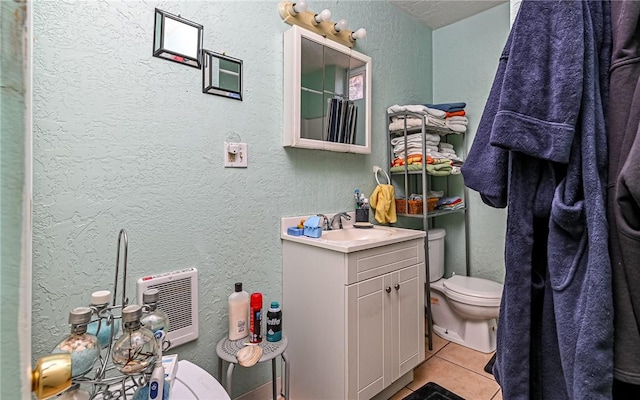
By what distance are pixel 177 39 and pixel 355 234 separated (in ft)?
4.30

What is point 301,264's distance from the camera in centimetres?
152

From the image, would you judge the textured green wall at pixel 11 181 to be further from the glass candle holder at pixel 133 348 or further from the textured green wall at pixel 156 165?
the textured green wall at pixel 156 165

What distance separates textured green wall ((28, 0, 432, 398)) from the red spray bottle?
0.13m

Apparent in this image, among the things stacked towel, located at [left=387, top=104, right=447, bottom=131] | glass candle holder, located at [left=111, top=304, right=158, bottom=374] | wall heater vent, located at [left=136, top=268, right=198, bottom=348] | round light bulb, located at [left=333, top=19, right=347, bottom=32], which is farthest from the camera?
stacked towel, located at [left=387, top=104, right=447, bottom=131]

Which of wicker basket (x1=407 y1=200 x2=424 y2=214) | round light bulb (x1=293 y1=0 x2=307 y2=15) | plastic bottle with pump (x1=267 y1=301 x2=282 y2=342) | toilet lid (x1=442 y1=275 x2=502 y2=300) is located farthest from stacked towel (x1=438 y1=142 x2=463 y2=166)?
plastic bottle with pump (x1=267 y1=301 x2=282 y2=342)

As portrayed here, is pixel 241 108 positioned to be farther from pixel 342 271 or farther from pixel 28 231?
pixel 28 231

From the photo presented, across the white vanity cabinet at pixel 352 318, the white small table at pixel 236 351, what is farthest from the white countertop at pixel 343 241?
the white small table at pixel 236 351

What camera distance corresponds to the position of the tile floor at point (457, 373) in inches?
62.1

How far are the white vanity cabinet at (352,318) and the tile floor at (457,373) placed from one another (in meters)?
0.15

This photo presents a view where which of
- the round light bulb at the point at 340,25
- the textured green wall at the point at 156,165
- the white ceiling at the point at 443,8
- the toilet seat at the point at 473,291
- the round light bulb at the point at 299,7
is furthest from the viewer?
the white ceiling at the point at 443,8

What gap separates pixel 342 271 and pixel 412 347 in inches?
27.4

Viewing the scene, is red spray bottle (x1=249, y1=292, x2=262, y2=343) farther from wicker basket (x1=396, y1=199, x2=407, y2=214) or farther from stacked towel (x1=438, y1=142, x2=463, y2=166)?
stacked towel (x1=438, y1=142, x2=463, y2=166)

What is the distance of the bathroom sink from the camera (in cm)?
175

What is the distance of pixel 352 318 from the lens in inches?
51.8
